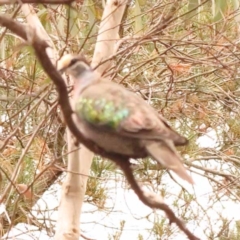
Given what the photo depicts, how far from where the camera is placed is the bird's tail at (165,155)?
2.55ft

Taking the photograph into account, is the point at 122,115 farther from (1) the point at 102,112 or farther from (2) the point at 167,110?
(2) the point at 167,110

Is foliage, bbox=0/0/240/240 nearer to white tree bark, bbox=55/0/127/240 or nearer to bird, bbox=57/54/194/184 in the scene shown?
white tree bark, bbox=55/0/127/240

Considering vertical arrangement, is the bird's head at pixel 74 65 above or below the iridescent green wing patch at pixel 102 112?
above

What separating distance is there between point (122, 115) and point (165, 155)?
0.24 ft

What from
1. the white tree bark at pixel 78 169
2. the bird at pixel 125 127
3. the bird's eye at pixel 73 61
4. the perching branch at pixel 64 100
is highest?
the white tree bark at pixel 78 169

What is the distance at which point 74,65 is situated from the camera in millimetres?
913

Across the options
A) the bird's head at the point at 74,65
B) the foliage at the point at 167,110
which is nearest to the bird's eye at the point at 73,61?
the bird's head at the point at 74,65

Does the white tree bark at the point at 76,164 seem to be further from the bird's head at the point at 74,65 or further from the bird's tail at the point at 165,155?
the bird's tail at the point at 165,155

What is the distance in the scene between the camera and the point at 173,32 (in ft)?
6.60

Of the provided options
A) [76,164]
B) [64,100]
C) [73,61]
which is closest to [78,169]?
[76,164]

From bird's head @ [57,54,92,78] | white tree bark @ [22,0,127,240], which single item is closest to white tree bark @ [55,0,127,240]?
white tree bark @ [22,0,127,240]

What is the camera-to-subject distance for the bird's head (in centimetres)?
89

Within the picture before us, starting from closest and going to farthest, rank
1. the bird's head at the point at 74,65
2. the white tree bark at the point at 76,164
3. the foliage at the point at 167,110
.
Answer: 1. the bird's head at the point at 74,65
2. the white tree bark at the point at 76,164
3. the foliage at the point at 167,110

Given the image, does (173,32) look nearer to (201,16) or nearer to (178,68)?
(201,16)
